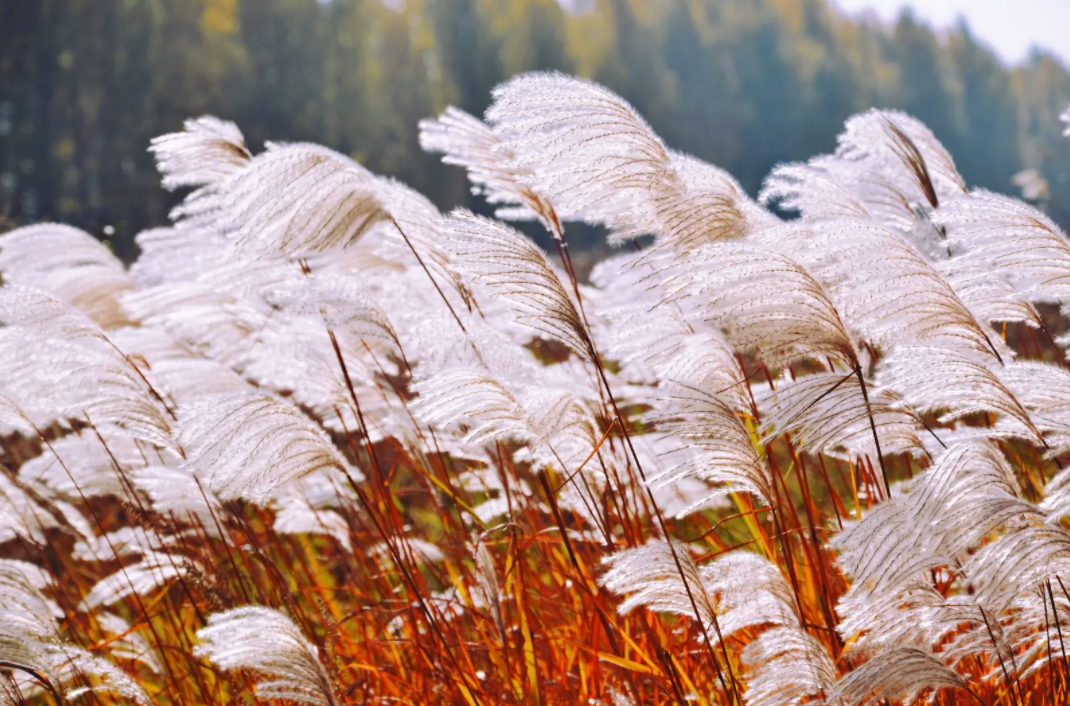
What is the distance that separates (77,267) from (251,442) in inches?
85.4

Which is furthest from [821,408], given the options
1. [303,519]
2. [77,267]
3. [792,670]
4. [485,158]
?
[77,267]

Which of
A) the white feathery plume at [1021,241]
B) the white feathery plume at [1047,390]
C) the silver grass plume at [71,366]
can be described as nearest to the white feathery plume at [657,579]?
the white feathery plume at [1047,390]

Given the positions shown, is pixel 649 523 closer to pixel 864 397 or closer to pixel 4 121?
pixel 864 397

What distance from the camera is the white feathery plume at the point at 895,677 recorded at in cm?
156

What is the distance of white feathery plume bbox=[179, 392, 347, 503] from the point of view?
1972 millimetres

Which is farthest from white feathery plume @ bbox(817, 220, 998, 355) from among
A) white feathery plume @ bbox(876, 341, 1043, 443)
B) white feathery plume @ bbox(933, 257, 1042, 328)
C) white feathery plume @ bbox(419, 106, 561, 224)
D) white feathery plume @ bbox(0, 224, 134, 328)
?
white feathery plume @ bbox(0, 224, 134, 328)

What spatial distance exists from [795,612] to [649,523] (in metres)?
1.07

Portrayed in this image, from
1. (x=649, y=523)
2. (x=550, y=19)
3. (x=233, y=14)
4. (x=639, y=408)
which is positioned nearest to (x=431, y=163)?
(x=233, y=14)

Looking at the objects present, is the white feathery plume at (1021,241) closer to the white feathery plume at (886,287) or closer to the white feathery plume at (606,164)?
the white feathery plume at (886,287)

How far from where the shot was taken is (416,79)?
33.7 meters

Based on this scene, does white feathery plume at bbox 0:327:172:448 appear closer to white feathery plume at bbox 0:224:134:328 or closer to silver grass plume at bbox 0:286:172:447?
silver grass plume at bbox 0:286:172:447

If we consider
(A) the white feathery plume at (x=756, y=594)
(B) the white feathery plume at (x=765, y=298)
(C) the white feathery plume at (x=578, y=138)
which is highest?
(C) the white feathery plume at (x=578, y=138)

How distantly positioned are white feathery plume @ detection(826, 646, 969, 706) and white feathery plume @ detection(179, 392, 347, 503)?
46.8 inches

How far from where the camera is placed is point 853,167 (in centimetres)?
275
